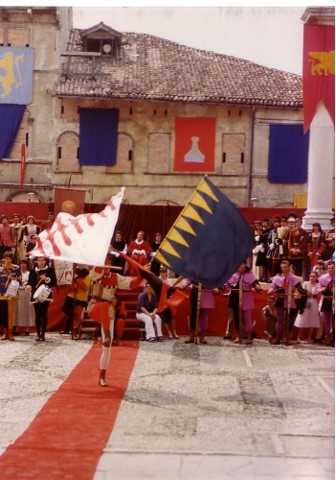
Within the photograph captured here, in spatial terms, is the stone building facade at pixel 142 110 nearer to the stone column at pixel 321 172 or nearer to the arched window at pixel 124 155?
the arched window at pixel 124 155

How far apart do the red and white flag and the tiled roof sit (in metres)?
2.39

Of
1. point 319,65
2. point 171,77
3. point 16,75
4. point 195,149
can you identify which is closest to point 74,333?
point 195,149

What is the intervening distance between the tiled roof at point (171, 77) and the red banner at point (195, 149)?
56 cm

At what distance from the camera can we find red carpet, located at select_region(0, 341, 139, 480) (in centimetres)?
669

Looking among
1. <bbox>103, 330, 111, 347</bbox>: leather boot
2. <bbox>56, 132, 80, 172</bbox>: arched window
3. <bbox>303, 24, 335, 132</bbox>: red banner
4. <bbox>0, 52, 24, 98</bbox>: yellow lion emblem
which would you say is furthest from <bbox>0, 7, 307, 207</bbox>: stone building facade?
<bbox>103, 330, 111, 347</bbox>: leather boot

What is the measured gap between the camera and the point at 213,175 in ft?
37.9

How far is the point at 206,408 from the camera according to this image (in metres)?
8.97

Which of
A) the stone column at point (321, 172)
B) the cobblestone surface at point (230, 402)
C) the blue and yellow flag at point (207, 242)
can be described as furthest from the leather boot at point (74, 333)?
the blue and yellow flag at point (207, 242)

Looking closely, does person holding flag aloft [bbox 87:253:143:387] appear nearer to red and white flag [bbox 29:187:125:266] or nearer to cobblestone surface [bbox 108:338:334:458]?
cobblestone surface [bbox 108:338:334:458]

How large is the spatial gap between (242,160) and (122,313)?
10.5 feet

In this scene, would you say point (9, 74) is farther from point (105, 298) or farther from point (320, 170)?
point (320, 170)

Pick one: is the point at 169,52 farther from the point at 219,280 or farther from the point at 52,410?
the point at 52,410

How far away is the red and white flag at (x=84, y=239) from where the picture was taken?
9.12 metres

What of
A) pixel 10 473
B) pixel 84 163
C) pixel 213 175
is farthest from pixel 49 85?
pixel 10 473
